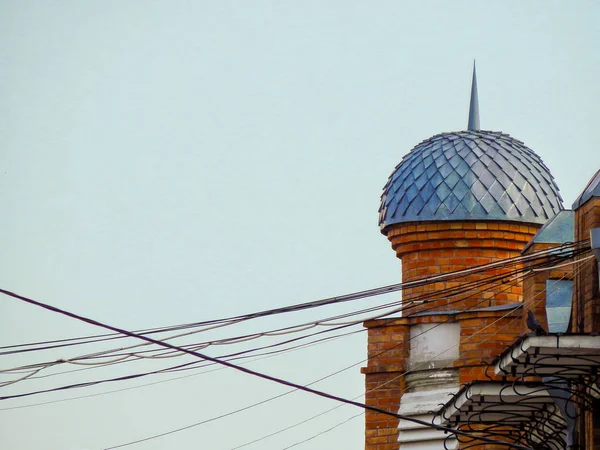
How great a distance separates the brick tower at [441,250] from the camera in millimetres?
18094

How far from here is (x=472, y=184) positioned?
60.3 feet

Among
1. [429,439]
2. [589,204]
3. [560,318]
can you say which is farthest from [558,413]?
[429,439]

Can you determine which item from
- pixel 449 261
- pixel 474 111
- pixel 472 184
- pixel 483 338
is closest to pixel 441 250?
pixel 449 261

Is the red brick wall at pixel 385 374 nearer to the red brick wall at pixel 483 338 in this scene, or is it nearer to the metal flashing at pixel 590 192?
the red brick wall at pixel 483 338

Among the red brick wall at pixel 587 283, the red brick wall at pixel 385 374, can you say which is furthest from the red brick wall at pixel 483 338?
the red brick wall at pixel 587 283

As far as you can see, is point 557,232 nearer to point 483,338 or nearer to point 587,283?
point 483,338

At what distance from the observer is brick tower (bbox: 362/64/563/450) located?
18094 mm

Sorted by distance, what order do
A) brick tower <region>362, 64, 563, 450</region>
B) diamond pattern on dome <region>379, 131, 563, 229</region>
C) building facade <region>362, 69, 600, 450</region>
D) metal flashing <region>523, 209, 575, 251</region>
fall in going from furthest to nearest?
diamond pattern on dome <region>379, 131, 563, 229</region> → brick tower <region>362, 64, 563, 450</region> → building facade <region>362, 69, 600, 450</region> → metal flashing <region>523, 209, 575, 251</region>

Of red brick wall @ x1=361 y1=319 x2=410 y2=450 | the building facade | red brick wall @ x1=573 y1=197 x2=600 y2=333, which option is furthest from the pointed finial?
red brick wall @ x1=573 y1=197 x2=600 y2=333

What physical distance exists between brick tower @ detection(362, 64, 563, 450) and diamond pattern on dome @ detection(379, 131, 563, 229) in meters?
0.01

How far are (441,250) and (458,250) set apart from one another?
0.67 feet

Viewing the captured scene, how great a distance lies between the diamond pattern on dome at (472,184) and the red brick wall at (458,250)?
0.12 m

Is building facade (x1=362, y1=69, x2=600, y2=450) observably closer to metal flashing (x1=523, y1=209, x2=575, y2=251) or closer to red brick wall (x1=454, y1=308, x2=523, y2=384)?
red brick wall (x1=454, y1=308, x2=523, y2=384)

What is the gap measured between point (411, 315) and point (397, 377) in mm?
734
